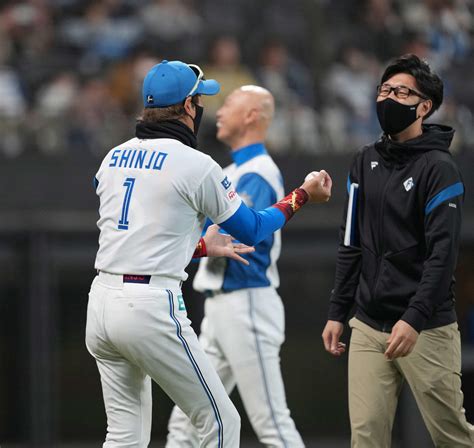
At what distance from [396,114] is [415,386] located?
1132 millimetres

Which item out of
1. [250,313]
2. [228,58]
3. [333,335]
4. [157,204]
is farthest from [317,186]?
[228,58]

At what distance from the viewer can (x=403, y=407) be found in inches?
343

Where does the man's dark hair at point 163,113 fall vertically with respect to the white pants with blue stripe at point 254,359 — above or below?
above

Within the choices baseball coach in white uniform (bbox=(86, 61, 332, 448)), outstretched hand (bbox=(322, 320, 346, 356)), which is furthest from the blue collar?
outstretched hand (bbox=(322, 320, 346, 356))

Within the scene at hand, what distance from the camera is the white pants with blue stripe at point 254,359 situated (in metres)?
5.60

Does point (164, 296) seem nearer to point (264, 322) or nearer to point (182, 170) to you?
point (182, 170)

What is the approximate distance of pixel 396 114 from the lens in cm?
444

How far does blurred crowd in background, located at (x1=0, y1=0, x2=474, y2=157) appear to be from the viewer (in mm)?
9031

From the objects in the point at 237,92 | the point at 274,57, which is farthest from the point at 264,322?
the point at 274,57

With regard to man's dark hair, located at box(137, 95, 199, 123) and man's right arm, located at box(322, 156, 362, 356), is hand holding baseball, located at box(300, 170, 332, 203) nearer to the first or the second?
man's right arm, located at box(322, 156, 362, 356)

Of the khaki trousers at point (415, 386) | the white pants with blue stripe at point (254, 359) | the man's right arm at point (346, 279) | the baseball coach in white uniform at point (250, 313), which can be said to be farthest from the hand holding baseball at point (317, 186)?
the white pants with blue stripe at point (254, 359)

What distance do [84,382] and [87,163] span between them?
1835mm

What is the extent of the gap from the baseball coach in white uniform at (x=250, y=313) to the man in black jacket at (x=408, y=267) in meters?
1.14

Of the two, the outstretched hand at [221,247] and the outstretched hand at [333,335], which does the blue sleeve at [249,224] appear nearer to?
the outstretched hand at [221,247]
